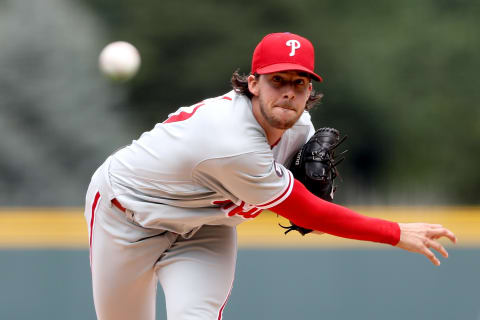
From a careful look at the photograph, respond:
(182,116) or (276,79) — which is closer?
(276,79)

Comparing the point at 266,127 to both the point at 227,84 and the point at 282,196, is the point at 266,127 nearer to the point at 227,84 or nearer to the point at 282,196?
the point at 282,196

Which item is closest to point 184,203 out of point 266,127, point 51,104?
point 266,127

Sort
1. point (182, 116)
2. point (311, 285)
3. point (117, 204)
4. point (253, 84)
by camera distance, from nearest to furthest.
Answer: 1. point (253, 84)
2. point (182, 116)
3. point (117, 204)
4. point (311, 285)

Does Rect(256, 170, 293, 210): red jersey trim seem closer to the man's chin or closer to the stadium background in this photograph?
the man's chin

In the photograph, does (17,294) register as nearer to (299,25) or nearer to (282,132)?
(282,132)

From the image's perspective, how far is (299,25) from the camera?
35.9 ft

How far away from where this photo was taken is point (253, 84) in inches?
112

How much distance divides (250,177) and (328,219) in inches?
13.0

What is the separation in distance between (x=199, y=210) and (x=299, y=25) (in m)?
8.16

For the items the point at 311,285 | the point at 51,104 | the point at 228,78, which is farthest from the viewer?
the point at 228,78

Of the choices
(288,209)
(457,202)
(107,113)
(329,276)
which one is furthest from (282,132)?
(107,113)

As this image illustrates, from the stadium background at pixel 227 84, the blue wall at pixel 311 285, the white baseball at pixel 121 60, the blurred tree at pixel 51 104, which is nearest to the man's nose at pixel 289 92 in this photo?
the blue wall at pixel 311 285

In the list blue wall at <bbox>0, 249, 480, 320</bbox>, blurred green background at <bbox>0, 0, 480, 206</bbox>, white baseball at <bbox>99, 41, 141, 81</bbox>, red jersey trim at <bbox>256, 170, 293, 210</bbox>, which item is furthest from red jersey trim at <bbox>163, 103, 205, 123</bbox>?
blurred green background at <bbox>0, 0, 480, 206</bbox>

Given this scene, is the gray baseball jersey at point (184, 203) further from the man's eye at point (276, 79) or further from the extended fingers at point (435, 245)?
the extended fingers at point (435, 245)
